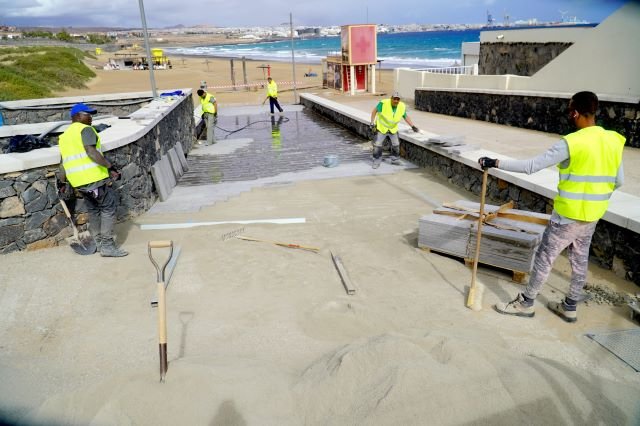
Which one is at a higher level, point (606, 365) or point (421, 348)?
point (421, 348)

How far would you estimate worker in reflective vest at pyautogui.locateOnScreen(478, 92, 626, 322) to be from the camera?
13.1 ft

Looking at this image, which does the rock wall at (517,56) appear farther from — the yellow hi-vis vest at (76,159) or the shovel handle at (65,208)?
the shovel handle at (65,208)

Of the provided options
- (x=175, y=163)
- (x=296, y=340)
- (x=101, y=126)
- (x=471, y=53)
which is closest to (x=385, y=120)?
(x=175, y=163)

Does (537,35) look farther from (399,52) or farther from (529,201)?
(399,52)

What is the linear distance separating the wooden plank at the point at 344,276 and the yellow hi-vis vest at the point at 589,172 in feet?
7.35

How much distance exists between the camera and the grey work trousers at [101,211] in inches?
237

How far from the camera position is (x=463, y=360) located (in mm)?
3465

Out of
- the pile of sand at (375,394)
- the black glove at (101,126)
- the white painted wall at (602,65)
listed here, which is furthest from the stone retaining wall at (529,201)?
the black glove at (101,126)

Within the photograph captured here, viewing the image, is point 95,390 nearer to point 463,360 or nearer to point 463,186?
point 463,360

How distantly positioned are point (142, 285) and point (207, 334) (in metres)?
1.42

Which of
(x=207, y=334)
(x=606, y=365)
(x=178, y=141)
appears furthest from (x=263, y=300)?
(x=178, y=141)

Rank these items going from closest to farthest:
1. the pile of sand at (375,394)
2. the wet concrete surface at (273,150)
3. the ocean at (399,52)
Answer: the pile of sand at (375,394), the wet concrete surface at (273,150), the ocean at (399,52)

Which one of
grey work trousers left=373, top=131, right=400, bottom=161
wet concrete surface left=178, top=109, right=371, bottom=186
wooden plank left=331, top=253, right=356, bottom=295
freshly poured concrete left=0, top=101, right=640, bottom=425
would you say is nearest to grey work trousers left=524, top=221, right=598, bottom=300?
freshly poured concrete left=0, top=101, right=640, bottom=425

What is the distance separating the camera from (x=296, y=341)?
4.27 meters
